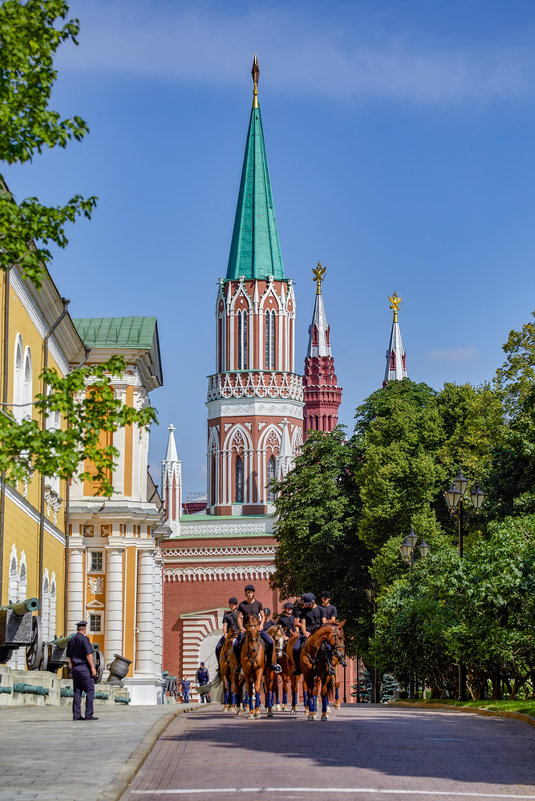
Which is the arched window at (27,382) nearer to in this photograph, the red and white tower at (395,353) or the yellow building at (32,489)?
the yellow building at (32,489)

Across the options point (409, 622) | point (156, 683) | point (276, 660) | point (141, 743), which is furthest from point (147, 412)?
point (156, 683)

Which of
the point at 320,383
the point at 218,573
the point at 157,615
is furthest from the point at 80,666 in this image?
the point at 320,383

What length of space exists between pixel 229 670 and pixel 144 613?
88.5 feet

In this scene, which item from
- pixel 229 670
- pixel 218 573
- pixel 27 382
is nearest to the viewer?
pixel 229 670

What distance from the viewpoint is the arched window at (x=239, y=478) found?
329 feet

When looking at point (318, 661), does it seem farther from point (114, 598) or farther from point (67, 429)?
point (114, 598)

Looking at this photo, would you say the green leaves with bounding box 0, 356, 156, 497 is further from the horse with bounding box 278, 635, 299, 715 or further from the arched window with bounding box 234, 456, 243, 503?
the arched window with bounding box 234, 456, 243, 503

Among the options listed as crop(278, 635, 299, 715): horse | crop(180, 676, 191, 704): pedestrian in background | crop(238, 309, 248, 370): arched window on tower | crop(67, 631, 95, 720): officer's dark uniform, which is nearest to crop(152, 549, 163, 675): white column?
crop(180, 676, 191, 704): pedestrian in background

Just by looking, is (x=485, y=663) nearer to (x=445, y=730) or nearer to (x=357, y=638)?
(x=445, y=730)

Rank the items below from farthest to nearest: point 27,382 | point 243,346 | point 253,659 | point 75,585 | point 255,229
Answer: point 255,229, point 243,346, point 75,585, point 27,382, point 253,659

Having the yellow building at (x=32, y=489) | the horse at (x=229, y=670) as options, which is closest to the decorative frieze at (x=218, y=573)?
the yellow building at (x=32, y=489)

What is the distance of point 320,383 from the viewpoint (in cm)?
13838

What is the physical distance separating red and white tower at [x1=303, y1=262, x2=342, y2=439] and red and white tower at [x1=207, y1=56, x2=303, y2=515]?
34.5 m

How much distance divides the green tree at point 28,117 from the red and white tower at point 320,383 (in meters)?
122
